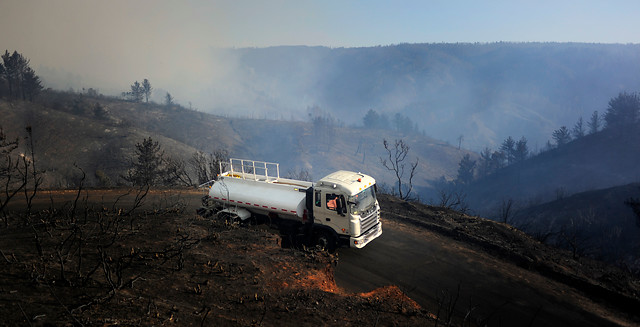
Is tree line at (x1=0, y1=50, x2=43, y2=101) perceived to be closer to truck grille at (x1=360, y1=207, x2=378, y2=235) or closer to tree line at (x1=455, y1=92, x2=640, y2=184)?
truck grille at (x1=360, y1=207, x2=378, y2=235)

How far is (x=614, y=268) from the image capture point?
18.7 meters

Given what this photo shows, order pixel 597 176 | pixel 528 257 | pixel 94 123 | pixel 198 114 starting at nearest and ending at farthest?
pixel 528 257, pixel 94 123, pixel 597 176, pixel 198 114

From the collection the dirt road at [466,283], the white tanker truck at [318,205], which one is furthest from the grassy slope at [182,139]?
the dirt road at [466,283]

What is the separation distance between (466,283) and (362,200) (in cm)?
545

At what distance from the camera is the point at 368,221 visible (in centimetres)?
1603

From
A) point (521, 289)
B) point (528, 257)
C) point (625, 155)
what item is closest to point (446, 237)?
point (528, 257)

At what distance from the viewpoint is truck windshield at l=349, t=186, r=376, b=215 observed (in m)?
15.3

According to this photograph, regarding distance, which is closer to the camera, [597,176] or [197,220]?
[197,220]

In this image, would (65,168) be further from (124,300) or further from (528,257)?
(528,257)

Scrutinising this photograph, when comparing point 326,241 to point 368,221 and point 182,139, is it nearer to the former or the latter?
point 368,221

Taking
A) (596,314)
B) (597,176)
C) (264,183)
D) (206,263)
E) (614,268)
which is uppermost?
(264,183)

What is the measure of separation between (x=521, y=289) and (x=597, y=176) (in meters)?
109

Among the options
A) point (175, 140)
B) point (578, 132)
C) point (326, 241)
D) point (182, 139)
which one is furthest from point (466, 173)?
point (326, 241)

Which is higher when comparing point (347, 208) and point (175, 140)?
point (347, 208)
